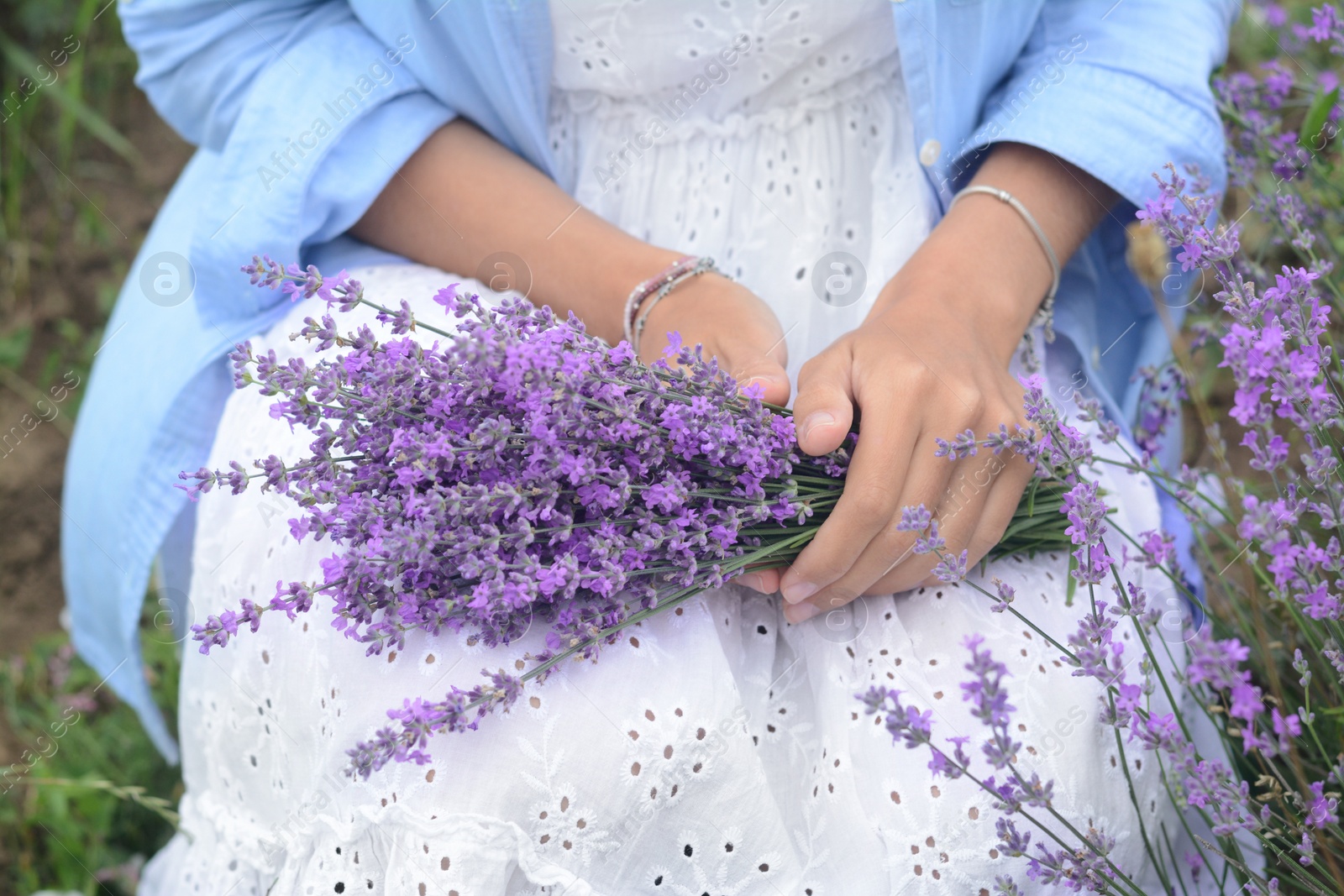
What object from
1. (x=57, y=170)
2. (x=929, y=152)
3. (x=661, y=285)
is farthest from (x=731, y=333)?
(x=57, y=170)

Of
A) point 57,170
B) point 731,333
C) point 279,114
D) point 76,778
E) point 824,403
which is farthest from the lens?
point 57,170

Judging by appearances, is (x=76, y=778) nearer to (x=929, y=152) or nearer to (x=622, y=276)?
(x=622, y=276)

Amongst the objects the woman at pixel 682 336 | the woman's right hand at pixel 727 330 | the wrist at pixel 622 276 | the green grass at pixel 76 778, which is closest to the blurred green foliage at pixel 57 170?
the green grass at pixel 76 778

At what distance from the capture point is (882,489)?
917 millimetres

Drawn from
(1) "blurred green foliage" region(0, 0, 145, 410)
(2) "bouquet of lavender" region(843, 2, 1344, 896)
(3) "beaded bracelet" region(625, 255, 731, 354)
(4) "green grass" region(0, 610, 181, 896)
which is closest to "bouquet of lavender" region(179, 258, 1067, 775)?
(2) "bouquet of lavender" region(843, 2, 1344, 896)

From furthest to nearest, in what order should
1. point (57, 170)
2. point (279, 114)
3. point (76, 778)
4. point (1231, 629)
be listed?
1. point (57, 170)
2. point (76, 778)
3. point (279, 114)
4. point (1231, 629)

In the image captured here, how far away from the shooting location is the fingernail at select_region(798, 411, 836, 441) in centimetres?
90

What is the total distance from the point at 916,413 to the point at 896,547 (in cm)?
13

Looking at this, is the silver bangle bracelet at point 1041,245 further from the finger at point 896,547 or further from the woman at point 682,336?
the finger at point 896,547

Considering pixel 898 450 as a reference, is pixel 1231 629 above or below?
below

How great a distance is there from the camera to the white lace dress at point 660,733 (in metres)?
0.89

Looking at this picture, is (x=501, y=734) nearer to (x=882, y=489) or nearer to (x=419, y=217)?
(x=882, y=489)

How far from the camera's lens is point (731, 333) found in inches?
41.7

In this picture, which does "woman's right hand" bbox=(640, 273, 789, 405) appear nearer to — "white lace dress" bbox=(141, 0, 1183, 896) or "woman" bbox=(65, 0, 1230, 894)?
"woman" bbox=(65, 0, 1230, 894)
